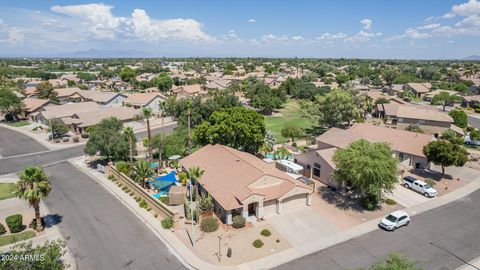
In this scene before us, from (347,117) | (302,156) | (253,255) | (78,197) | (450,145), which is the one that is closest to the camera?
(253,255)

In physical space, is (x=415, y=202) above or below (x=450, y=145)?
below

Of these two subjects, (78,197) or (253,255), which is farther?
(78,197)

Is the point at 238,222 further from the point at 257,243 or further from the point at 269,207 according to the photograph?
the point at 269,207

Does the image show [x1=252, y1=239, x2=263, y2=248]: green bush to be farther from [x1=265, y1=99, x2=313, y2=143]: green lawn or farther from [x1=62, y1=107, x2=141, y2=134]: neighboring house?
[x1=62, y1=107, x2=141, y2=134]: neighboring house

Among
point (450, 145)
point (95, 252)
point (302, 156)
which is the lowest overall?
point (95, 252)

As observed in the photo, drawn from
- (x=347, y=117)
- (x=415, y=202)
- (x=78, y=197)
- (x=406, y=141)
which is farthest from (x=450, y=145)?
(x=78, y=197)

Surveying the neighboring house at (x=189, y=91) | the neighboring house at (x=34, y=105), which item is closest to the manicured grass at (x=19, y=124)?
the neighboring house at (x=34, y=105)

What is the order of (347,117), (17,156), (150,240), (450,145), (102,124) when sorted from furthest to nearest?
(347,117)
(17,156)
(102,124)
(450,145)
(150,240)

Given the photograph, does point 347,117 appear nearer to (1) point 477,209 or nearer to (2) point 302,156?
(2) point 302,156

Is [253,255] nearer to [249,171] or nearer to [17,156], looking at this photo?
[249,171]
